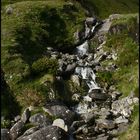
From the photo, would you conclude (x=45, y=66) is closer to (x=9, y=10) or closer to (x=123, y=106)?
(x=123, y=106)

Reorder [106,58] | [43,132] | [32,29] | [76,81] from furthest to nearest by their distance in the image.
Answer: [32,29], [106,58], [76,81], [43,132]

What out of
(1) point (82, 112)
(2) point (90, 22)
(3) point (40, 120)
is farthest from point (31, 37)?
(3) point (40, 120)

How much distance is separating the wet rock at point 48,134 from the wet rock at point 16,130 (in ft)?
6.77

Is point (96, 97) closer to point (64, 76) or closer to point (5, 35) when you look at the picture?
point (64, 76)

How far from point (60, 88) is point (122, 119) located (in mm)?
12177

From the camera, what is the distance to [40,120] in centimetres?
5472

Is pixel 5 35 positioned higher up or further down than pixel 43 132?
higher up

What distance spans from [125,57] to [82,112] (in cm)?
1404

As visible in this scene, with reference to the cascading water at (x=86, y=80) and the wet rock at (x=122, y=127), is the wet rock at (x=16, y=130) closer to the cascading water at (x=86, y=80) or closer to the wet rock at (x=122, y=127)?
the cascading water at (x=86, y=80)

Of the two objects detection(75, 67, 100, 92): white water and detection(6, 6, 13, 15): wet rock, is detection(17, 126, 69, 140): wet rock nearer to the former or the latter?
detection(75, 67, 100, 92): white water

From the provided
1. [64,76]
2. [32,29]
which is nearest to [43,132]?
[64,76]

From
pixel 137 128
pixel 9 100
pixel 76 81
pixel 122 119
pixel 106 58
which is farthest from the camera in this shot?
pixel 106 58

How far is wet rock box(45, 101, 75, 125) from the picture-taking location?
55662 millimetres

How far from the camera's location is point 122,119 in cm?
5378
